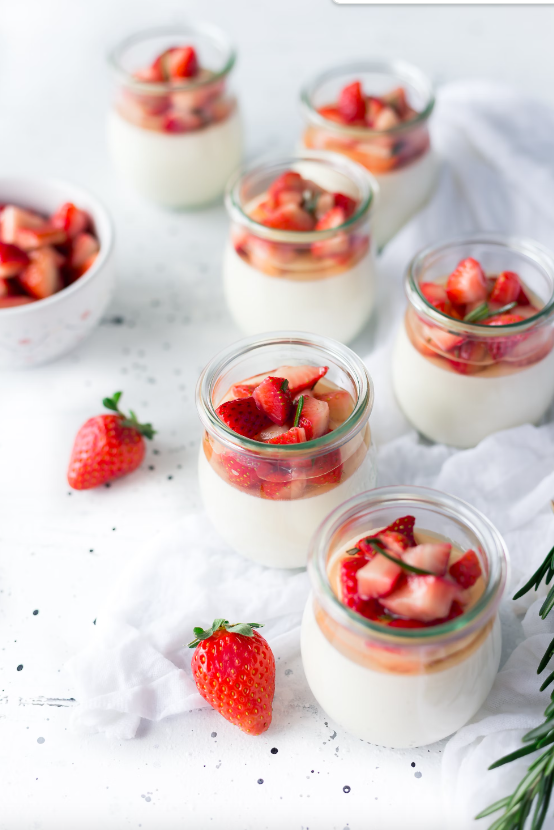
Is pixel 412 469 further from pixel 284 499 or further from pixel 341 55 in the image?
pixel 341 55

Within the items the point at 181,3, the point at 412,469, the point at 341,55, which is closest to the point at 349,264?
the point at 412,469

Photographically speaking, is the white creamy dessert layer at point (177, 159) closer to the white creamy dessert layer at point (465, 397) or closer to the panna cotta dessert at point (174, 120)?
the panna cotta dessert at point (174, 120)

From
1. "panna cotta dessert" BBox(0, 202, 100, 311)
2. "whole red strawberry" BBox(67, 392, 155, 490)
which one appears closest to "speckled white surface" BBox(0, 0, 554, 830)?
"whole red strawberry" BBox(67, 392, 155, 490)

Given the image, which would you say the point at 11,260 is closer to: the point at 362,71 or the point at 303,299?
the point at 303,299

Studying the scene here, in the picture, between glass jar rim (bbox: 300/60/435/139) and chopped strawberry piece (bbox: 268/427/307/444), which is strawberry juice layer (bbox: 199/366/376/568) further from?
glass jar rim (bbox: 300/60/435/139)

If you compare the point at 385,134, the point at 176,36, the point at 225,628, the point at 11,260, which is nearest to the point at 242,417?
the point at 225,628
